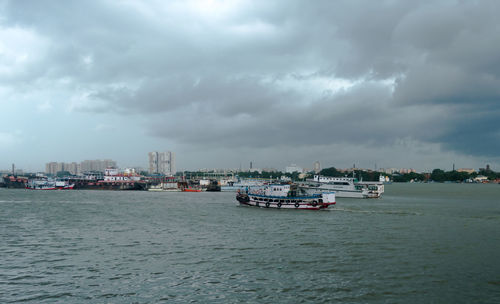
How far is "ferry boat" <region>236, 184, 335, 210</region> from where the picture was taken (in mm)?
58125

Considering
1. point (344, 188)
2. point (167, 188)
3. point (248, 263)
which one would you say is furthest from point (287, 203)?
point (167, 188)

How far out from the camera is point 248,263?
23.2m

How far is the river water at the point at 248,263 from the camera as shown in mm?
17281

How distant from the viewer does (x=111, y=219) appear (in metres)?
45.6

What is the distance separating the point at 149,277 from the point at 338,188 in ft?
253

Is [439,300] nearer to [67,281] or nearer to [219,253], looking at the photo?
[219,253]

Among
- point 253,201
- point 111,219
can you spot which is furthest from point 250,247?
point 253,201

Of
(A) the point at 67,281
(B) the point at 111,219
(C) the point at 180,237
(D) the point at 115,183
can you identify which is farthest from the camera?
(D) the point at 115,183

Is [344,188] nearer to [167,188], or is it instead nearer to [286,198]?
[286,198]

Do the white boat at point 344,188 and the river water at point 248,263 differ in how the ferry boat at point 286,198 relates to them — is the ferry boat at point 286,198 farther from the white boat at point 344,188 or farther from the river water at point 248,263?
the white boat at point 344,188

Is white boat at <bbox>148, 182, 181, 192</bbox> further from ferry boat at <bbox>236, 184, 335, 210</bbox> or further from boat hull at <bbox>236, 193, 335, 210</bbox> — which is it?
boat hull at <bbox>236, 193, 335, 210</bbox>

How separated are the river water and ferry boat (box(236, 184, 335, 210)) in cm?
1745

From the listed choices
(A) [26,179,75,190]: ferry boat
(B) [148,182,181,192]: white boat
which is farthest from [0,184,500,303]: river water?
(A) [26,179,75,190]: ferry boat

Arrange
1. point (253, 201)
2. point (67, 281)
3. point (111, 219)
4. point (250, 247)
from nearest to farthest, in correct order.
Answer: point (67, 281) → point (250, 247) → point (111, 219) → point (253, 201)
